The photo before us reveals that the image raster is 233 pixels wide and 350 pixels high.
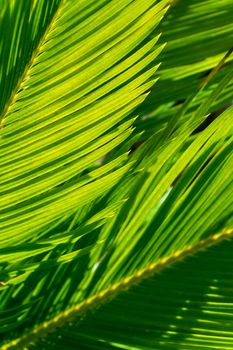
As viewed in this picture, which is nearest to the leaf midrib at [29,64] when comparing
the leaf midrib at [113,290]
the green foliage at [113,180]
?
the green foliage at [113,180]

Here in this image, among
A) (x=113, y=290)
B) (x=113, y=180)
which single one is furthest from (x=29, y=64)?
(x=113, y=290)

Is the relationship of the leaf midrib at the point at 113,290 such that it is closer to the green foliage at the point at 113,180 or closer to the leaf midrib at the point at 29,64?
the green foliage at the point at 113,180

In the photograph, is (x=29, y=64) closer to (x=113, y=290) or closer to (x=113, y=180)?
(x=113, y=180)

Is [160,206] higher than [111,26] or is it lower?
lower

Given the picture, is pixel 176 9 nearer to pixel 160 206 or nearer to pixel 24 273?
pixel 160 206

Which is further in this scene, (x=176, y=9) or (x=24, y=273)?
(x=176, y=9)

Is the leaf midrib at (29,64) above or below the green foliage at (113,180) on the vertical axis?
above

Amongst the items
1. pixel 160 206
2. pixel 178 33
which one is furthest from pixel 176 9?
pixel 160 206

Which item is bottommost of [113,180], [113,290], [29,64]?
[113,290]
